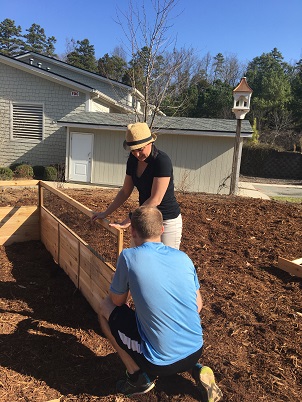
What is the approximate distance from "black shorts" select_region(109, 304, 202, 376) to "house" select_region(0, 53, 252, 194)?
10.2 meters

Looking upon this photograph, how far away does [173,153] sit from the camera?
13.9 metres

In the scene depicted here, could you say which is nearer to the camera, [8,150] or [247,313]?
[247,313]

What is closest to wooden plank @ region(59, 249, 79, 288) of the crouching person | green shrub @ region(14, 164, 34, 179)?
the crouching person

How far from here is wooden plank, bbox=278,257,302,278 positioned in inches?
168

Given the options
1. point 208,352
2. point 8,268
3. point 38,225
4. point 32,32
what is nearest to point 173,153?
point 38,225

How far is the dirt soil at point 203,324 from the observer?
7.97ft

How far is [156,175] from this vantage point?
8.99 ft

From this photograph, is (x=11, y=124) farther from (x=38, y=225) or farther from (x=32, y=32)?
(x=32, y=32)

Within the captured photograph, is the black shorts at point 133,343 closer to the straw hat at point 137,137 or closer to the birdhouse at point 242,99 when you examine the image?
the straw hat at point 137,137

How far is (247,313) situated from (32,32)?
63.3 metres

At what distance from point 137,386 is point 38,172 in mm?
13989

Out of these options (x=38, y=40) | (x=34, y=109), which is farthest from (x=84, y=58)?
(x=34, y=109)

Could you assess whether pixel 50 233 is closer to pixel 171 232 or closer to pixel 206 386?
pixel 171 232

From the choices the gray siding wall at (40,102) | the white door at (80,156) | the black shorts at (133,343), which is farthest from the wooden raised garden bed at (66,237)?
the gray siding wall at (40,102)
